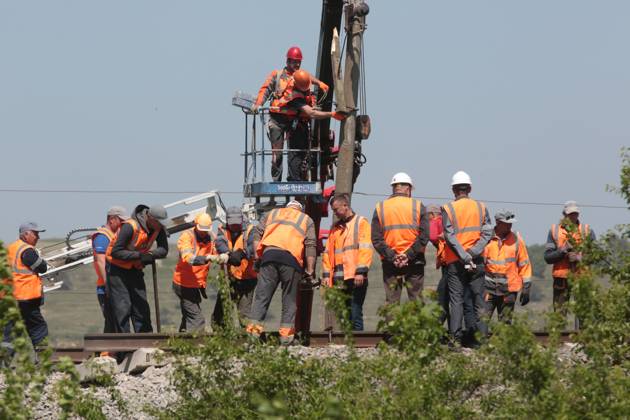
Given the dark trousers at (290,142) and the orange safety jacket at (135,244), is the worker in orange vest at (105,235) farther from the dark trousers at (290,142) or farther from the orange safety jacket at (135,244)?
the dark trousers at (290,142)

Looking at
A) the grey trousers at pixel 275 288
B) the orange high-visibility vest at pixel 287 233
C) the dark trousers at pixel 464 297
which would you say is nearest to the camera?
the grey trousers at pixel 275 288

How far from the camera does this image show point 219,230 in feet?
59.7

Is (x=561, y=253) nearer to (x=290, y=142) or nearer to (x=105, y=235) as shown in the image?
(x=290, y=142)

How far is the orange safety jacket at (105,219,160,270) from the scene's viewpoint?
1706cm

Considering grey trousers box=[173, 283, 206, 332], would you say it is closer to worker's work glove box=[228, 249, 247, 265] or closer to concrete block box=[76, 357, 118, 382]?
worker's work glove box=[228, 249, 247, 265]

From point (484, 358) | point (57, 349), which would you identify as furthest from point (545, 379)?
point (57, 349)

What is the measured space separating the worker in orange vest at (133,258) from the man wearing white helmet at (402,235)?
2518 mm

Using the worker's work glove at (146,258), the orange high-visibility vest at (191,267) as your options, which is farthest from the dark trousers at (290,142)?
the worker's work glove at (146,258)

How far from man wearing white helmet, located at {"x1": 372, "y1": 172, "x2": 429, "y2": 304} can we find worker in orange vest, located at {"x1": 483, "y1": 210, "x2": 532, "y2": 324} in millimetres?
1865

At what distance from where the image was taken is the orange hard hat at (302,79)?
19.3 meters

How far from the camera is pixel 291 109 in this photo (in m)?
19.8

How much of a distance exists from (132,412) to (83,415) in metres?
1.20

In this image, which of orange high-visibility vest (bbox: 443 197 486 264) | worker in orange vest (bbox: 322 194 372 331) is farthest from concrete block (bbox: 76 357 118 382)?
orange high-visibility vest (bbox: 443 197 486 264)

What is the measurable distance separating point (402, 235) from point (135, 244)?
10.2 feet
